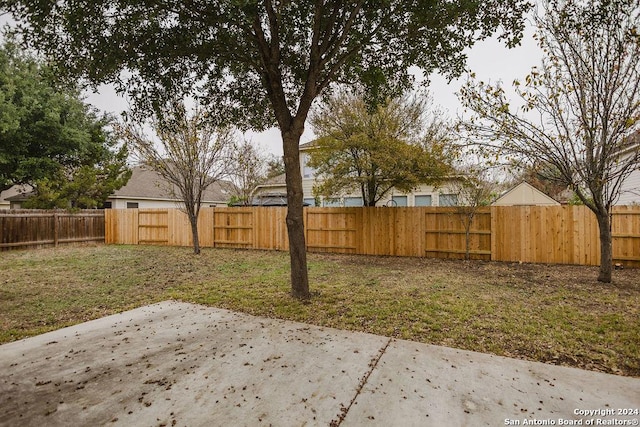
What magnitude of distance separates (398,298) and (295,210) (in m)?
2.27

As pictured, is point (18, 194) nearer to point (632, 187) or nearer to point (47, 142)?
point (47, 142)

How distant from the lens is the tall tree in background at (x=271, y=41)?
14.5 feet

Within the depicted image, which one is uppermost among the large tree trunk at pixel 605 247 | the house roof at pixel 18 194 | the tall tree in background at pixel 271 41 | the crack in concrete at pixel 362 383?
the tall tree in background at pixel 271 41

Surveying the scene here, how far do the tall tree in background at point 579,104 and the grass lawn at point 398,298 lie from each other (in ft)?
7.00

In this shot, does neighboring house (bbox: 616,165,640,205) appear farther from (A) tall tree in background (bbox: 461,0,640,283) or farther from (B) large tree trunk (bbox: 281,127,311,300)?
(B) large tree trunk (bbox: 281,127,311,300)

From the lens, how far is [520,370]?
Result: 293 centimetres

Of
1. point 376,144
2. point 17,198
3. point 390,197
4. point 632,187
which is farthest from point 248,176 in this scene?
point 632,187

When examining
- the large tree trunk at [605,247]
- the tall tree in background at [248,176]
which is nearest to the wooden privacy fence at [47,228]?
the tall tree in background at [248,176]

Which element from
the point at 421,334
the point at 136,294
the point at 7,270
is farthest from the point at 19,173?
the point at 421,334

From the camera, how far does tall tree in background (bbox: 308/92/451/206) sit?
9.54 metres

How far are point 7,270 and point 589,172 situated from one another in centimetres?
1329

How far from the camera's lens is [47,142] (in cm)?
1567

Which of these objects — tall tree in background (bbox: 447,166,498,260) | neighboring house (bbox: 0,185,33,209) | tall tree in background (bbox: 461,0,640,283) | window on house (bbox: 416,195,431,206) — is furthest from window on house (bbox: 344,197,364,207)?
neighboring house (bbox: 0,185,33,209)

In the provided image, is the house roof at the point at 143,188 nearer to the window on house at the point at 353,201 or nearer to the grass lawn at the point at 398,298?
the window on house at the point at 353,201
